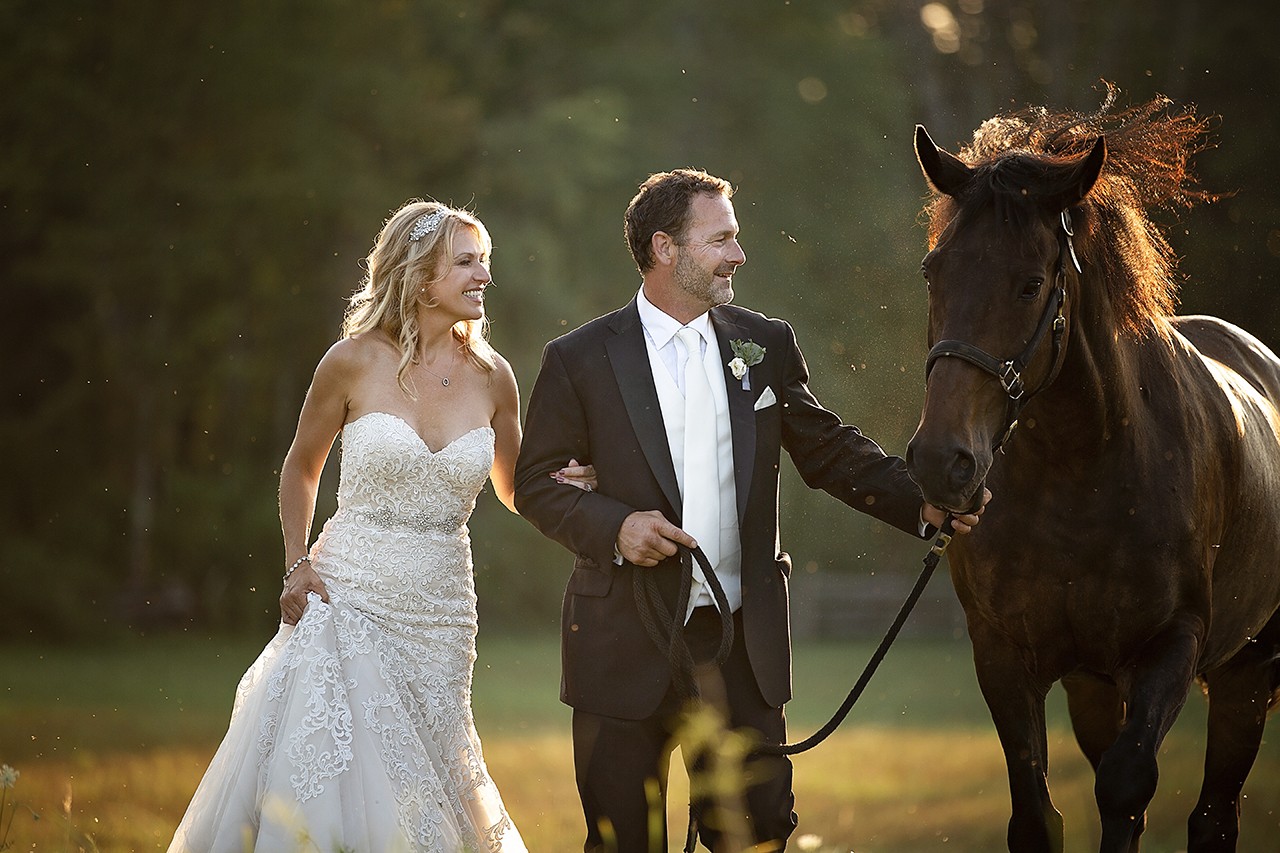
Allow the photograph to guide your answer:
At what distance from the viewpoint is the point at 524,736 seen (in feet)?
37.6

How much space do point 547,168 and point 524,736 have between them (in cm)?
1066

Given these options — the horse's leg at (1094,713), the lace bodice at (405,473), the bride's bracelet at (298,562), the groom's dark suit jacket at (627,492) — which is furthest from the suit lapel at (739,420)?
the horse's leg at (1094,713)

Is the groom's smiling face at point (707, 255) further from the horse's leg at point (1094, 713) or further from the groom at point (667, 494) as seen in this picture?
the horse's leg at point (1094, 713)

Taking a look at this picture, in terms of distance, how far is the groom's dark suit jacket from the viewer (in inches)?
153

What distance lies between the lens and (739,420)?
3975 mm

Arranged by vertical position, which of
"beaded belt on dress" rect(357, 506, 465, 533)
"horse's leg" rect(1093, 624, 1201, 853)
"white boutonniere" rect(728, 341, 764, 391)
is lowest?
"horse's leg" rect(1093, 624, 1201, 853)

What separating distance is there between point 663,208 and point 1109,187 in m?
1.20

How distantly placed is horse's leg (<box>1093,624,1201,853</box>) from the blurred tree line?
1379cm

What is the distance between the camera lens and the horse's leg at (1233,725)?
524 cm

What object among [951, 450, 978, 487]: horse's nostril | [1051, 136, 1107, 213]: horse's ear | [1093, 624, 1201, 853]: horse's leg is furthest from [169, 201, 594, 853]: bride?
[1093, 624, 1201, 853]: horse's leg

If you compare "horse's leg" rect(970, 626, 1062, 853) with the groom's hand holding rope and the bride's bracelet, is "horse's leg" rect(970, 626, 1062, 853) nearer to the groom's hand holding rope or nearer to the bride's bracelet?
the groom's hand holding rope

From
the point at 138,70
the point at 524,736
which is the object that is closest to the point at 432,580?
the point at 524,736

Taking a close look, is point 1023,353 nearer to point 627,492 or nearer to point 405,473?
point 627,492

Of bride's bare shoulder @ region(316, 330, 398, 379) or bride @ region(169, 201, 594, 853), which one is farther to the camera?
bride's bare shoulder @ region(316, 330, 398, 379)
